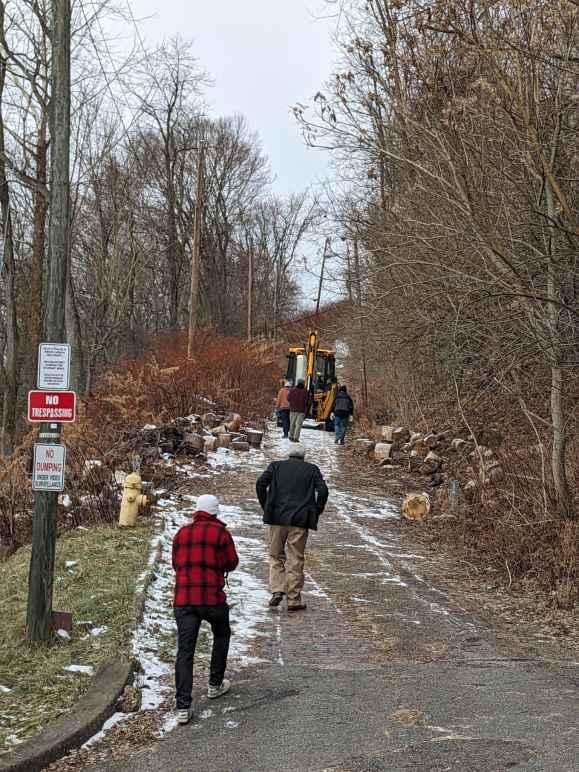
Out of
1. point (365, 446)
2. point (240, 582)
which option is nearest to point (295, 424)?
point (365, 446)

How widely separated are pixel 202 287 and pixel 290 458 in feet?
150

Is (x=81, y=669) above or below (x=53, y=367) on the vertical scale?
below

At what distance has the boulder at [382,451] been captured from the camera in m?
21.7

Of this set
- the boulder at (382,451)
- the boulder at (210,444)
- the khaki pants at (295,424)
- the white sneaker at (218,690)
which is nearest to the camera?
the white sneaker at (218,690)

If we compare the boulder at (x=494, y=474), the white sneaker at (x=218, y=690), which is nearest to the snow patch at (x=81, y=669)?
the white sneaker at (x=218, y=690)

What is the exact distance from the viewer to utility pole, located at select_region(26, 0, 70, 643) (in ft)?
25.3

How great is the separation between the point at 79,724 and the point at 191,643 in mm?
947

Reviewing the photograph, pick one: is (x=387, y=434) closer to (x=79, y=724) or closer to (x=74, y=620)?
(x=74, y=620)

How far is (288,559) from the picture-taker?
9.38 metres

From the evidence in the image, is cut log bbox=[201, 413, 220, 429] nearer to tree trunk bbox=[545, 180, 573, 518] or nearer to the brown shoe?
tree trunk bbox=[545, 180, 573, 518]

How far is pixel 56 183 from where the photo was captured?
8.05m

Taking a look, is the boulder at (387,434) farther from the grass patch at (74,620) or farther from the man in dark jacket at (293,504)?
the man in dark jacket at (293,504)

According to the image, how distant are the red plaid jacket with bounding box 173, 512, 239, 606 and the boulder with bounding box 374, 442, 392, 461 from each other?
15.2 metres

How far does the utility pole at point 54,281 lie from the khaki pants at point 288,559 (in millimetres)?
2564
